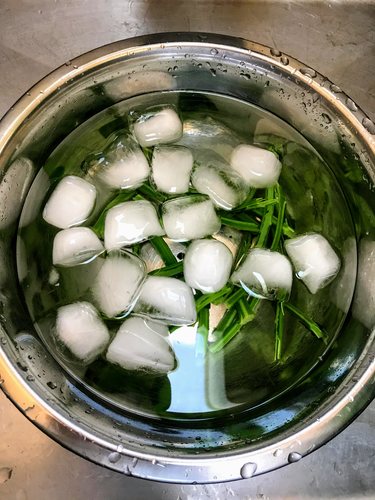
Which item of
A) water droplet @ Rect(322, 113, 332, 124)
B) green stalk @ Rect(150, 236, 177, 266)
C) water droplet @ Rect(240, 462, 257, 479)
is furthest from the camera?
green stalk @ Rect(150, 236, 177, 266)

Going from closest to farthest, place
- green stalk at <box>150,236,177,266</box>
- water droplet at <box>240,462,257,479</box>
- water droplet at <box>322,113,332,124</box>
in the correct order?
water droplet at <box>240,462,257,479</box>, water droplet at <box>322,113,332,124</box>, green stalk at <box>150,236,177,266</box>

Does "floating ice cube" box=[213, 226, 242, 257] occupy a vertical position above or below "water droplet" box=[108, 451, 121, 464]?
above

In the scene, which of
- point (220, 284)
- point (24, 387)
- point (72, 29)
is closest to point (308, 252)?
point (220, 284)

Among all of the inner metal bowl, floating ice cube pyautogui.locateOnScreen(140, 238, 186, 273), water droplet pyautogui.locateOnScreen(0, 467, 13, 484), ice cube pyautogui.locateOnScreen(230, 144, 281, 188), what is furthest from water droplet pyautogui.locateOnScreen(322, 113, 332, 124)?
water droplet pyautogui.locateOnScreen(0, 467, 13, 484)

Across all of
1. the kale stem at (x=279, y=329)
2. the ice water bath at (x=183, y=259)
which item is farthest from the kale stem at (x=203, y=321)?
the kale stem at (x=279, y=329)

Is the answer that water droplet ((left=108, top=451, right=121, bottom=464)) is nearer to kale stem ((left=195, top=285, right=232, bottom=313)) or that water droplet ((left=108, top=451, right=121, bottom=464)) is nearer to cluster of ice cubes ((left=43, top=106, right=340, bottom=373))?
cluster of ice cubes ((left=43, top=106, right=340, bottom=373))

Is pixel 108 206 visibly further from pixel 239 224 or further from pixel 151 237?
pixel 239 224

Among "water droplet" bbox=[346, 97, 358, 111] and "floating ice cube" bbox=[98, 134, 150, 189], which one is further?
"floating ice cube" bbox=[98, 134, 150, 189]

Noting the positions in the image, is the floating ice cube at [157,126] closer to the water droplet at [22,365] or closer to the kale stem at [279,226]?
the kale stem at [279,226]

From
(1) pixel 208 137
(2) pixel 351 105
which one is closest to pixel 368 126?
(2) pixel 351 105
